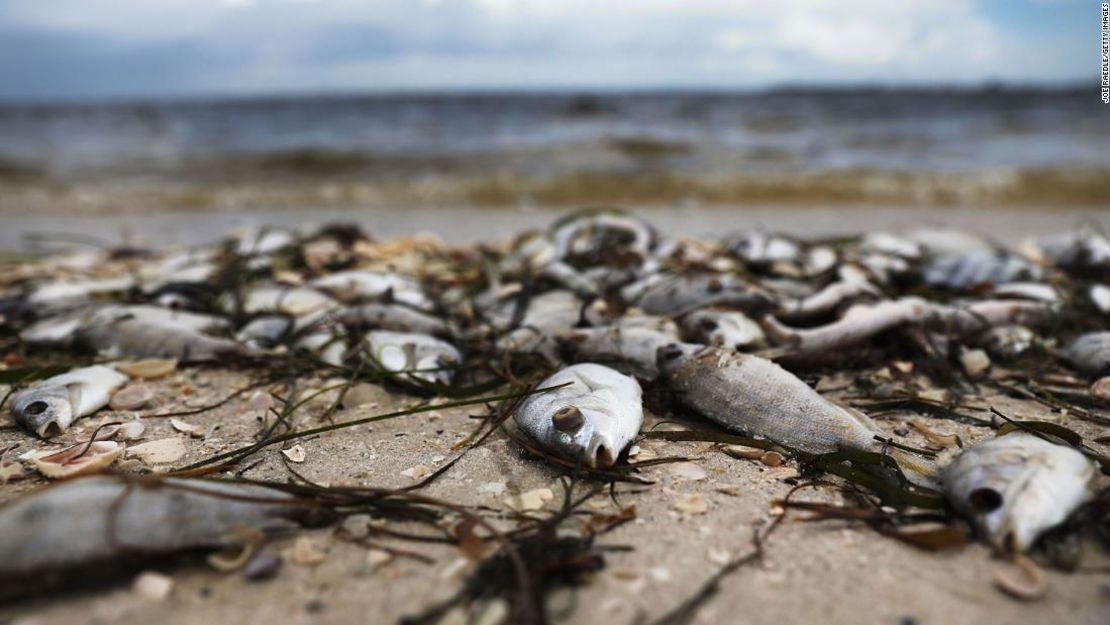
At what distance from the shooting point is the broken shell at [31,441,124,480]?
247 centimetres

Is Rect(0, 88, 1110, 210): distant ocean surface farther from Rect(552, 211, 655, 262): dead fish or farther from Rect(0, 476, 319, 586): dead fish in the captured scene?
Rect(0, 476, 319, 586): dead fish

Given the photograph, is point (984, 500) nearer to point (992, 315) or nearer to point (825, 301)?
point (825, 301)

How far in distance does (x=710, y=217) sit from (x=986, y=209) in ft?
14.0

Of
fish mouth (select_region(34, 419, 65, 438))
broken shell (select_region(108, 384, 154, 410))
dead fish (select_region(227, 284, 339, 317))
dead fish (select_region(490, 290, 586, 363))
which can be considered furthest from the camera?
dead fish (select_region(227, 284, 339, 317))

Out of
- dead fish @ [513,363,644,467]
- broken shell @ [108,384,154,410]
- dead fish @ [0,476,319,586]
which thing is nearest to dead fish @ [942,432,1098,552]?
dead fish @ [513,363,644,467]

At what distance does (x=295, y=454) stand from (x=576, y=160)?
13.5 meters

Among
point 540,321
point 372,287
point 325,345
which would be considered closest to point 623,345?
point 540,321

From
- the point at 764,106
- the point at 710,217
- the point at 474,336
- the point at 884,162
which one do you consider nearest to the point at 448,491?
the point at 474,336

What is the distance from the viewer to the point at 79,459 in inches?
103

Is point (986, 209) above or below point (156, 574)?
below

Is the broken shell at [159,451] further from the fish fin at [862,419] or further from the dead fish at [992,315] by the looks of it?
the dead fish at [992,315]

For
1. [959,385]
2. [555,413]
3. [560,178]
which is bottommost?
[560,178]

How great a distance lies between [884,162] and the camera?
14094 millimetres

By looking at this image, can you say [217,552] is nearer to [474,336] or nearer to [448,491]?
[448,491]
